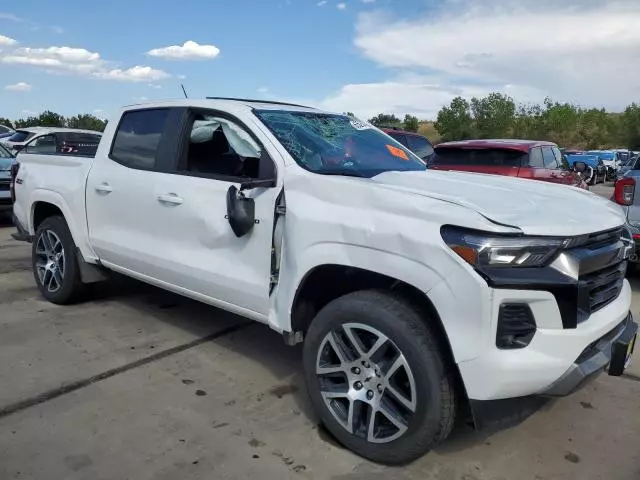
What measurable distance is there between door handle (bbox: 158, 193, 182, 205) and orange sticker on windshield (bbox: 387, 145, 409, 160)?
59.1 inches

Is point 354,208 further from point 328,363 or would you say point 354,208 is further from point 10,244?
point 10,244

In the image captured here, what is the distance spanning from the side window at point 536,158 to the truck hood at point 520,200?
5146 millimetres

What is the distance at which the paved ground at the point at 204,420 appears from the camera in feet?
9.46

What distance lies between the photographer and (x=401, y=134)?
11.7 meters

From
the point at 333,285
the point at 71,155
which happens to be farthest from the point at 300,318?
the point at 71,155

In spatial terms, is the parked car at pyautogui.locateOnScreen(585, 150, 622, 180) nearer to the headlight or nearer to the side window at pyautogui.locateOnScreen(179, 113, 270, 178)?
the side window at pyautogui.locateOnScreen(179, 113, 270, 178)

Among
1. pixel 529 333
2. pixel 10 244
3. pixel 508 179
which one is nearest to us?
pixel 529 333

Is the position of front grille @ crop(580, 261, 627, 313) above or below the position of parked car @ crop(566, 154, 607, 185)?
above

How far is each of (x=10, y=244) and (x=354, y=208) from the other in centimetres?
724

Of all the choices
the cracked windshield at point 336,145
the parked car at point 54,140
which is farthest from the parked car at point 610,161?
the cracked windshield at point 336,145

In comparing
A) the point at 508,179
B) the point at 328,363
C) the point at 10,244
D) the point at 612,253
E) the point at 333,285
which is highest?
the point at 508,179

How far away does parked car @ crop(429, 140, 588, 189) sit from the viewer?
8438 mm

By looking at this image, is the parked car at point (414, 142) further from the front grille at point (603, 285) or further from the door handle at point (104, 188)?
the front grille at point (603, 285)

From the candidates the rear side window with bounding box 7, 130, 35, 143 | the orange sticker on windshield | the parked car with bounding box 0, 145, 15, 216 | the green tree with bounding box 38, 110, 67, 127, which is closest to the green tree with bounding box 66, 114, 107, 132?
the green tree with bounding box 38, 110, 67, 127
